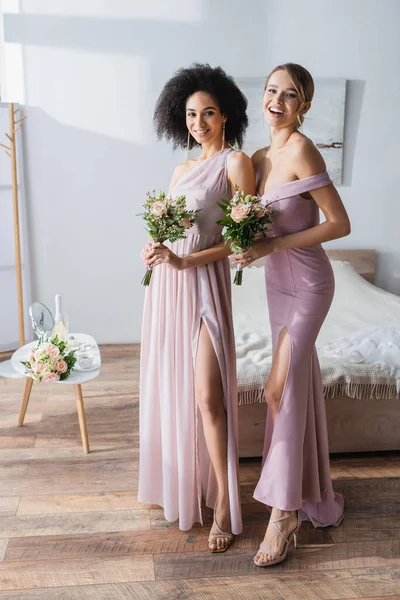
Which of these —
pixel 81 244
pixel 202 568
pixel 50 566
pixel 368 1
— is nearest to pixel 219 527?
pixel 202 568

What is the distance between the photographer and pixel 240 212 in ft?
6.53

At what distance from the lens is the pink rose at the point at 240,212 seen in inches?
78.2

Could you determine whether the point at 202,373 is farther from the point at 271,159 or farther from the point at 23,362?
the point at 23,362

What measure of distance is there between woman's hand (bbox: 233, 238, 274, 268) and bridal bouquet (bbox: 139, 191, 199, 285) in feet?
0.70

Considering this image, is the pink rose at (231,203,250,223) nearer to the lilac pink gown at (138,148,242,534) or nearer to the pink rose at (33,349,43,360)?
the lilac pink gown at (138,148,242,534)

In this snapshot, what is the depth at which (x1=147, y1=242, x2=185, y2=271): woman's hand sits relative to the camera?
7.20ft

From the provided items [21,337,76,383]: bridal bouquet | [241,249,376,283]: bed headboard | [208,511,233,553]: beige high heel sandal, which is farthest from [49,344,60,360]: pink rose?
[241,249,376,283]: bed headboard

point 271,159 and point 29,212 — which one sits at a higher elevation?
point 271,159

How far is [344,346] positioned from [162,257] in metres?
1.41

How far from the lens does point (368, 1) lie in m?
4.72

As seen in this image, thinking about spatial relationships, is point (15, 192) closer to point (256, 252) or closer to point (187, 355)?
point (187, 355)

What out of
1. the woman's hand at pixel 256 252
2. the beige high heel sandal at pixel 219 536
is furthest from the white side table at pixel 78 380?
the woman's hand at pixel 256 252

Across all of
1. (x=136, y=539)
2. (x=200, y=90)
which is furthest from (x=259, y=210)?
(x=136, y=539)

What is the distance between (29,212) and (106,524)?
299cm
